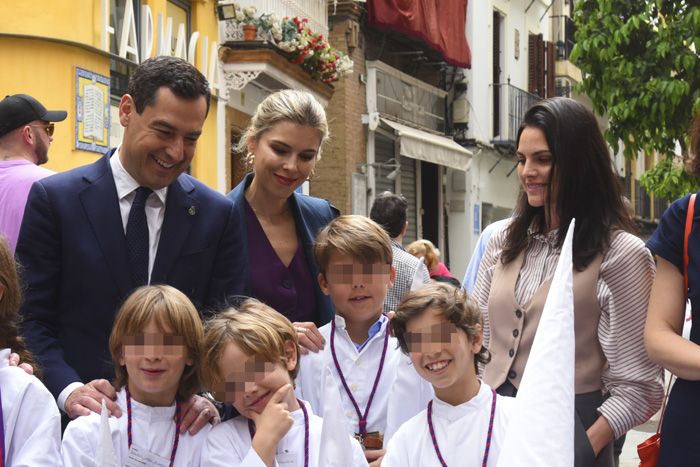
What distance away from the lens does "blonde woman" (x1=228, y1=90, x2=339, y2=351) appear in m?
3.82

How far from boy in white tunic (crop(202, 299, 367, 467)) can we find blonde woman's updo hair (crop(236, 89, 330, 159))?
2.89 ft

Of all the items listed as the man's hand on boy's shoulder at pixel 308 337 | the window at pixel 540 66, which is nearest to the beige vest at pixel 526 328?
the man's hand on boy's shoulder at pixel 308 337

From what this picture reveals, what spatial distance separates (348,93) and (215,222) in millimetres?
16335

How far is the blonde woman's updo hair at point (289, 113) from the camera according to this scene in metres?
3.82

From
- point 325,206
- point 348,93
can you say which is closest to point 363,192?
point 348,93

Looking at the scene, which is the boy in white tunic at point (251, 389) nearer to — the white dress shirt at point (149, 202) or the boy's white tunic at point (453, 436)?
the boy's white tunic at point (453, 436)

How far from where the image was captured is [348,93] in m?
19.7

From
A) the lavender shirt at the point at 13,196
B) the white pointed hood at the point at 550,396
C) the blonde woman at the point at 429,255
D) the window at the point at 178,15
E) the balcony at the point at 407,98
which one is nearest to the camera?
the white pointed hood at the point at 550,396

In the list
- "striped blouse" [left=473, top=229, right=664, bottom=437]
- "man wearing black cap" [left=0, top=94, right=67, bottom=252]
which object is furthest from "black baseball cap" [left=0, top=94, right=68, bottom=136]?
"striped blouse" [left=473, top=229, right=664, bottom=437]

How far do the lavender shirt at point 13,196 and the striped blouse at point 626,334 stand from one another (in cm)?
290

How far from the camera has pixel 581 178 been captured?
3.36 metres

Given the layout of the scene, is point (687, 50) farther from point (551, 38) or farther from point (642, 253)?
point (551, 38)

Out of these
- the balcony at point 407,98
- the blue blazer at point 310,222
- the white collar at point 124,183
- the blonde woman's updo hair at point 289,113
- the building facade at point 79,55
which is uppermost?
the balcony at point 407,98

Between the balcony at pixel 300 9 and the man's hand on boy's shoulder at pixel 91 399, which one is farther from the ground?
the balcony at pixel 300 9
